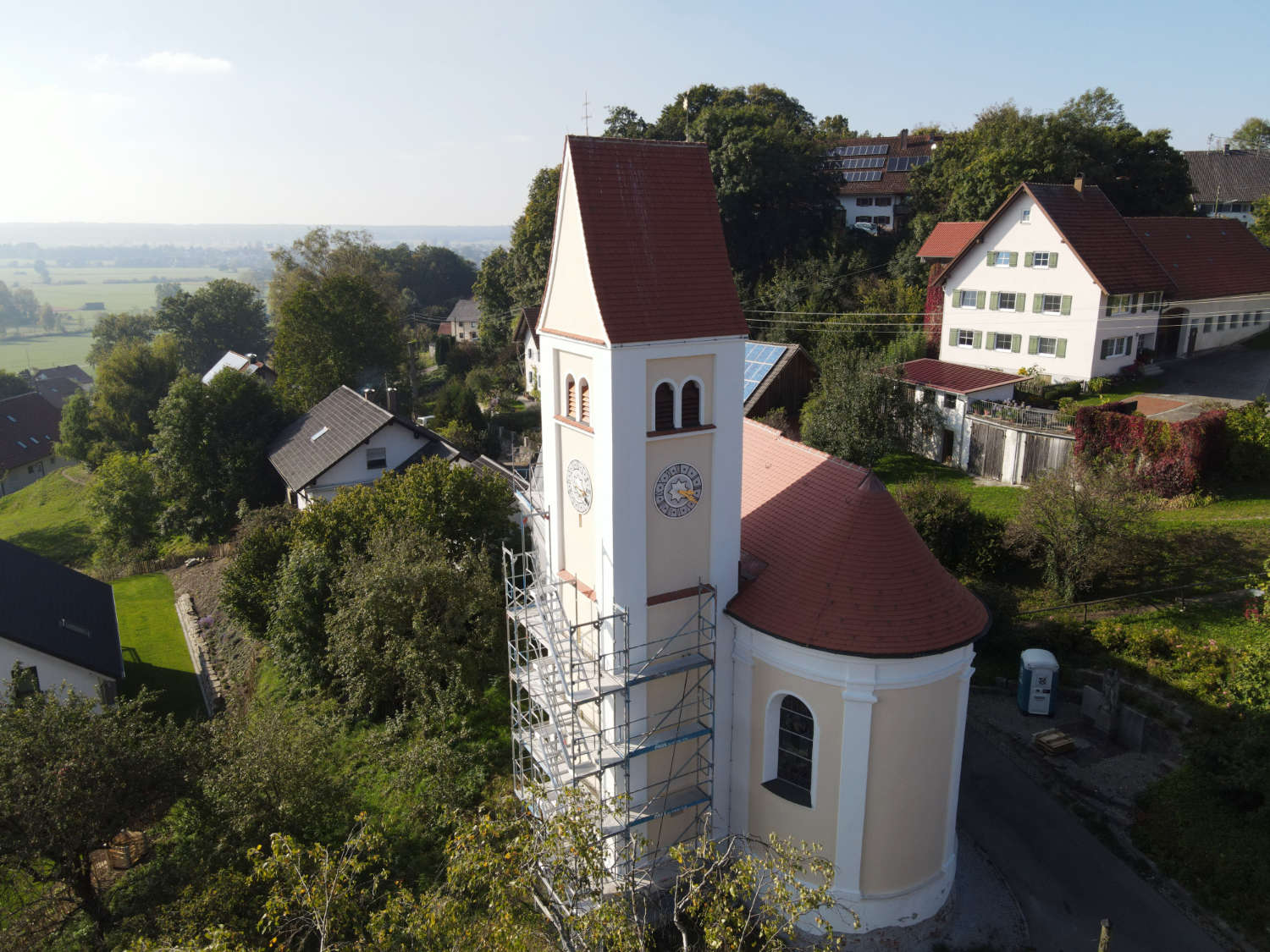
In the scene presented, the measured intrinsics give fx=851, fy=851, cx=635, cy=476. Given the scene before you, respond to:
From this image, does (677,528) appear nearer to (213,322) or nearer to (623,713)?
(623,713)

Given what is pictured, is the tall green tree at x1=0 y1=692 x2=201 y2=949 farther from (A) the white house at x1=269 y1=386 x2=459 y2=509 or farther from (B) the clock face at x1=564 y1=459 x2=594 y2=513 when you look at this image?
(A) the white house at x1=269 y1=386 x2=459 y2=509

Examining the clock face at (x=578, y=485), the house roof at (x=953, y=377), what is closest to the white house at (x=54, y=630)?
the clock face at (x=578, y=485)

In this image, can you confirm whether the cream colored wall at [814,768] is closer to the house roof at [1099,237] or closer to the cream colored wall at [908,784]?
the cream colored wall at [908,784]

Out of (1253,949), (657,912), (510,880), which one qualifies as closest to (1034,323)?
(1253,949)

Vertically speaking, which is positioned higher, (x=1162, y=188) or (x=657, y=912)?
(x=1162, y=188)

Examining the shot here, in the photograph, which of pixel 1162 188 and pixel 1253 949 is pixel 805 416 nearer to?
pixel 1253 949

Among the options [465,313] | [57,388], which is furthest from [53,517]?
[57,388]

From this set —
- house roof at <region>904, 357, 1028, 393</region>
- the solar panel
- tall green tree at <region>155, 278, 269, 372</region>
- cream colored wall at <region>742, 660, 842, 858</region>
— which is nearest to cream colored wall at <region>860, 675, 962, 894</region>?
cream colored wall at <region>742, 660, 842, 858</region>
